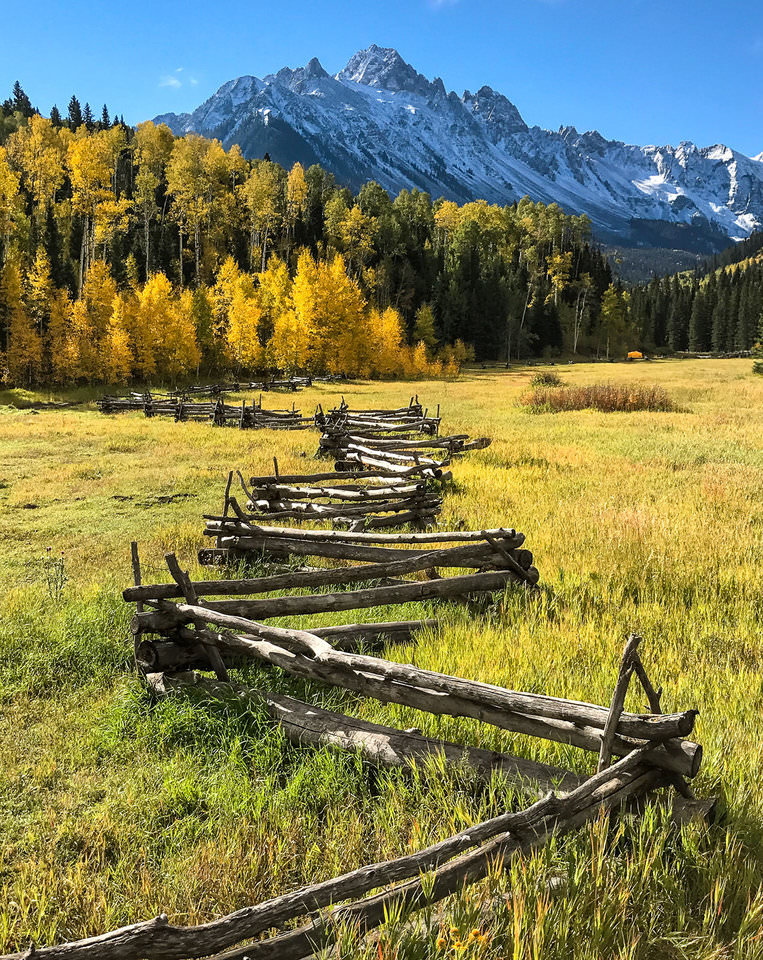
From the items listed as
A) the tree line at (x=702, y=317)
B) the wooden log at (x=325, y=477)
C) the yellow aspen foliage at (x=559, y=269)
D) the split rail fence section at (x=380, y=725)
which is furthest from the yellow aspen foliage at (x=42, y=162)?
the tree line at (x=702, y=317)

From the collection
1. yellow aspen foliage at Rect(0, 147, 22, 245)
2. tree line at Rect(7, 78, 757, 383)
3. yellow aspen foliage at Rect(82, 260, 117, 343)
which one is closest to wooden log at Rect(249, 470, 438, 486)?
tree line at Rect(7, 78, 757, 383)

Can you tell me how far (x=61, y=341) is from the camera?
42688mm

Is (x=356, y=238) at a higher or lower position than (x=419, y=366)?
higher

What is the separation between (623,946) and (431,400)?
36292 millimetres

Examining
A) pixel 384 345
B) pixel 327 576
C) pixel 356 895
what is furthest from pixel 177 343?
pixel 356 895

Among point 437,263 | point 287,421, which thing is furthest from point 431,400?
point 437,263

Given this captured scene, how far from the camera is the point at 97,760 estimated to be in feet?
13.0

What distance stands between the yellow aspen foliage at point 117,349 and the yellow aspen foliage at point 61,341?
241cm

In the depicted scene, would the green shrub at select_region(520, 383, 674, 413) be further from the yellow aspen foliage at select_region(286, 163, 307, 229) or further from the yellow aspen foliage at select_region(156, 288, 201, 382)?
the yellow aspen foliage at select_region(286, 163, 307, 229)

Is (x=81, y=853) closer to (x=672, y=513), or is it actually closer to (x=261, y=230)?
(x=672, y=513)

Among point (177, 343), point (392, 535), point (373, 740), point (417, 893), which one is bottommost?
point (373, 740)

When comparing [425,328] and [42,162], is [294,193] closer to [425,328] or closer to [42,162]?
[425,328]

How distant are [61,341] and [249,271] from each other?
33.1m

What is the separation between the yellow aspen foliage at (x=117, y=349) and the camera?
4344 centimetres
